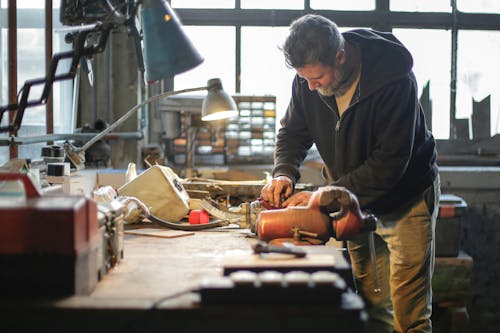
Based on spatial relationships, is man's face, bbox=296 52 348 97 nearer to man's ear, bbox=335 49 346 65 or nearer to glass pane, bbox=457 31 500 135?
man's ear, bbox=335 49 346 65

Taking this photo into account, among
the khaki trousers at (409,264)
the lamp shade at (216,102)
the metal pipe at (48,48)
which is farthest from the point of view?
the metal pipe at (48,48)

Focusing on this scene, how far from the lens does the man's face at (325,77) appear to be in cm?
227

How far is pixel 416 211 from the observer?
2.50m

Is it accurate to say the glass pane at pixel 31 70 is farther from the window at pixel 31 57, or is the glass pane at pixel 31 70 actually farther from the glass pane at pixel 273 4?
the glass pane at pixel 273 4

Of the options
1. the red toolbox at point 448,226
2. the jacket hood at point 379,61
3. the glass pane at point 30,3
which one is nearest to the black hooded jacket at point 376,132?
the jacket hood at point 379,61

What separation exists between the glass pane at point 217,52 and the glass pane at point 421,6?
153cm

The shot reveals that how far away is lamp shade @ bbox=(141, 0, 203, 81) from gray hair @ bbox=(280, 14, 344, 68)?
0.35 metres

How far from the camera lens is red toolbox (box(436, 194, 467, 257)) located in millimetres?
4301

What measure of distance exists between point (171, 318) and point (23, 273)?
33 cm

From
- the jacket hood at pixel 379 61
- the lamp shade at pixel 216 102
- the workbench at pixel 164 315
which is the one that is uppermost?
the jacket hood at pixel 379 61

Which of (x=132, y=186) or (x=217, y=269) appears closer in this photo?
(x=217, y=269)

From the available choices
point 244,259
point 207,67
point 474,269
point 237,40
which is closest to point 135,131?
point 207,67

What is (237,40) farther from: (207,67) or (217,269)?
(217,269)

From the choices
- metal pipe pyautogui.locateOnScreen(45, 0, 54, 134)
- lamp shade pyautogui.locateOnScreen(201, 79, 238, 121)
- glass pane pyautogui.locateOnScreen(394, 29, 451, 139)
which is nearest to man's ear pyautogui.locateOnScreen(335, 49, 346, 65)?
lamp shade pyautogui.locateOnScreen(201, 79, 238, 121)
